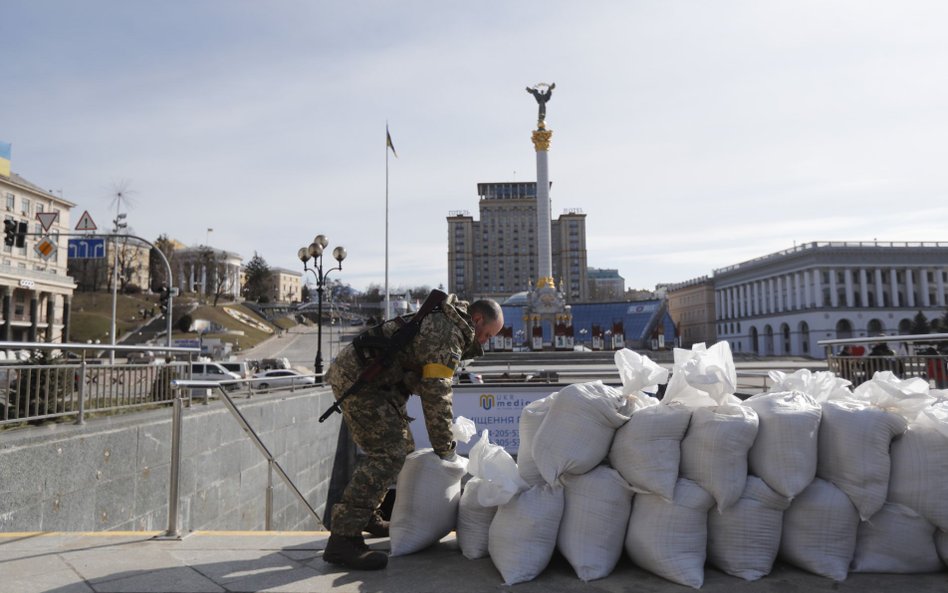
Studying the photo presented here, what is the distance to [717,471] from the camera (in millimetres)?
3062

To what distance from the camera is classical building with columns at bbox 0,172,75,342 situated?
50750 mm

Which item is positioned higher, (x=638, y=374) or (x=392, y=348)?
(x=392, y=348)

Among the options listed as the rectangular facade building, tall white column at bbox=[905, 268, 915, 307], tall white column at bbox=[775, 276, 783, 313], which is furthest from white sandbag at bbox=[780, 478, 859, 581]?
the rectangular facade building

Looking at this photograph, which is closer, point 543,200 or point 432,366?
point 432,366

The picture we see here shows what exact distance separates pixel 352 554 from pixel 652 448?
1.61 metres

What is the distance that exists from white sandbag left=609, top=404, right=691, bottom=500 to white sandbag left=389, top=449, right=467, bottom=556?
0.96m

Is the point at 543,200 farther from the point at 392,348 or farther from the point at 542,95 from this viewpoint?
the point at 392,348

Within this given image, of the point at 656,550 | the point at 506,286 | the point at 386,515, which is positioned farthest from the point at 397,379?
the point at 506,286

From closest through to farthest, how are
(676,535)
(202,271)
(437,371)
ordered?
1. (676,535)
2. (437,371)
3. (202,271)

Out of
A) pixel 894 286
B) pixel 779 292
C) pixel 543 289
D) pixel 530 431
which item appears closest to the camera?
pixel 530 431

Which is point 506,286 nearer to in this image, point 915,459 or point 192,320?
point 192,320

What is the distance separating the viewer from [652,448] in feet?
10.4

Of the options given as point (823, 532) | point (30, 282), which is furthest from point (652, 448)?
point (30, 282)

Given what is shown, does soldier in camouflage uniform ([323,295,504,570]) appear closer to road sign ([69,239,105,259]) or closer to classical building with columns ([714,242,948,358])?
road sign ([69,239,105,259])
